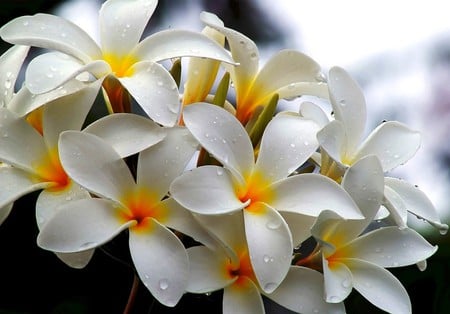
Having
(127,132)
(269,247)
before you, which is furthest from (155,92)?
(269,247)

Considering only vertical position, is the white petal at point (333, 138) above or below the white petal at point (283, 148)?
above

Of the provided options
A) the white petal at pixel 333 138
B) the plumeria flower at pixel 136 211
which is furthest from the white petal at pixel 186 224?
the white petal at pixel 333 138

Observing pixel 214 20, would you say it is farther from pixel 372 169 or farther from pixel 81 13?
pixel 81 13

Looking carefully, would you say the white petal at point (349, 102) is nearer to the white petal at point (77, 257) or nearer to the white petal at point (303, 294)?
the white petal at point (303, 294)

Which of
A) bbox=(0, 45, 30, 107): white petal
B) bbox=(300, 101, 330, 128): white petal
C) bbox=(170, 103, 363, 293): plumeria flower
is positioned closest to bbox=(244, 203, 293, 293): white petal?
bbox=(170, 103, 363, 293): plumeria flower

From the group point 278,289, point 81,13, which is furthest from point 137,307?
point 81,13

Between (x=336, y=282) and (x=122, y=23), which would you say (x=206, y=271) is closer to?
(x=336, y=282)
